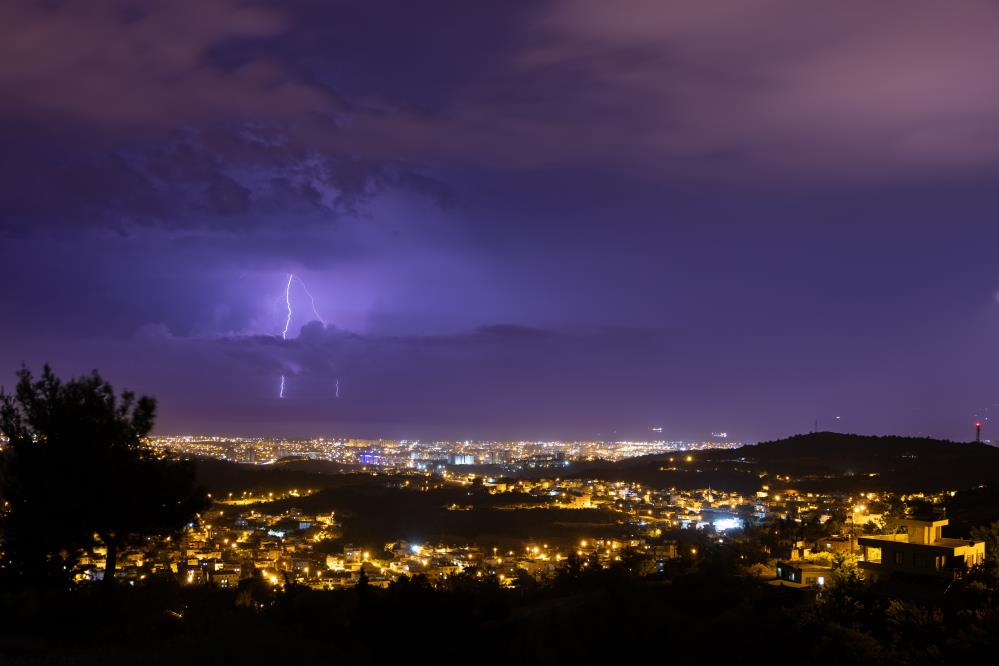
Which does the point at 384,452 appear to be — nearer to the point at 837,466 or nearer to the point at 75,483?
the point at 837,466

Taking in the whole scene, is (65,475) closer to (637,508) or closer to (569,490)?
(637,508)

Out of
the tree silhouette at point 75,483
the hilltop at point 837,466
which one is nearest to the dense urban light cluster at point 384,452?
the hilltop at point 837,466

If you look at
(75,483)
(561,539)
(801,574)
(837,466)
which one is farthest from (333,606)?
(837,466)

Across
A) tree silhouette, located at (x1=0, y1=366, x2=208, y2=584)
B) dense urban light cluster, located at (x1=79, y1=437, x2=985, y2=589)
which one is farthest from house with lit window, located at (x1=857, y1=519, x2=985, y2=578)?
Answer: tree silhouette, located at (x1=0, y1=366, x2=208, y2=584)

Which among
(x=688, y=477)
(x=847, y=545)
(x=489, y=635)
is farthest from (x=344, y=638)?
(x=688, y=477)

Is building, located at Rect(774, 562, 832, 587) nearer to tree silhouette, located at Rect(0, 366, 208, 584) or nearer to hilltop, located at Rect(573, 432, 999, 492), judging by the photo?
tree silhouette, located at Rect(0, 366, 208, 584)

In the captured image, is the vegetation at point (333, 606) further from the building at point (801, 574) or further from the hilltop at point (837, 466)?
the hilltop at point (837, 466)

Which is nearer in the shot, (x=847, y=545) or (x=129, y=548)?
(x=129, y=548)
